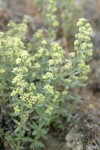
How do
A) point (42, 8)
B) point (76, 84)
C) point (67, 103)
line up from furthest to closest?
point (42, 8) < point (67, 103) < point (76, 84)

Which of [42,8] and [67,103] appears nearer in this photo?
[67,103]

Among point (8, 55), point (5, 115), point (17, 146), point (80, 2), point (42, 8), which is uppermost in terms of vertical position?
point (80, 2)

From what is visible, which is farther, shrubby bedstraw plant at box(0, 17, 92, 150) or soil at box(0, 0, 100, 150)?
soil at box(0, 0, 100, 150)

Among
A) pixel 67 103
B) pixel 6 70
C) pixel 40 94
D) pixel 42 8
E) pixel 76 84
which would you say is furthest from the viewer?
pixel 42 8

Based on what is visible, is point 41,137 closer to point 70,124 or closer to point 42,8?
point 70,124

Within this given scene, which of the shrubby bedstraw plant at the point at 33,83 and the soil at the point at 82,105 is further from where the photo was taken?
the soil at the point at 82,105

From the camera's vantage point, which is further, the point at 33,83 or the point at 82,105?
the point at 82,105

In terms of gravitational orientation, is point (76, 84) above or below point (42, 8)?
below

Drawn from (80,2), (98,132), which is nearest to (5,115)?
(98,132)
